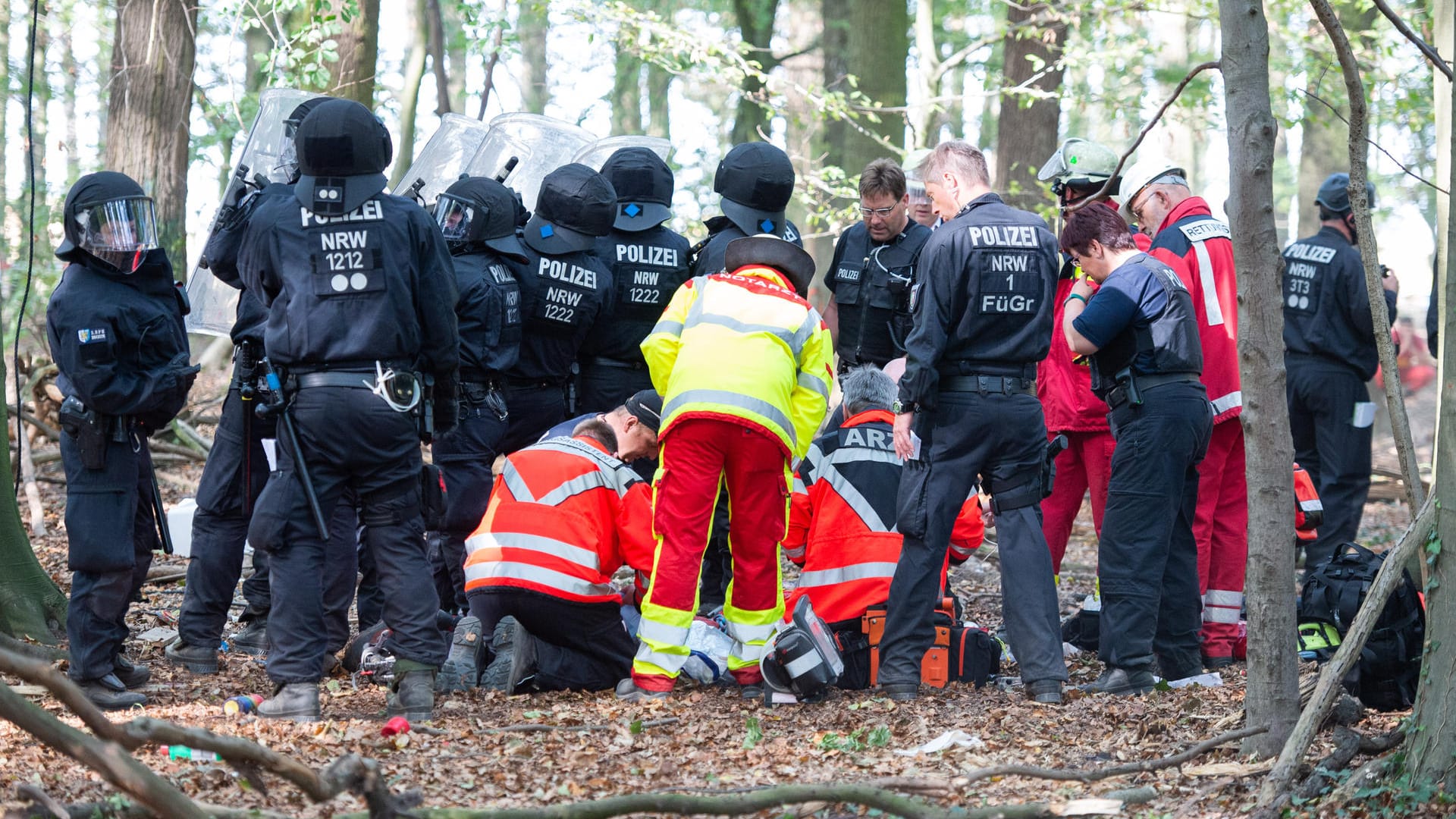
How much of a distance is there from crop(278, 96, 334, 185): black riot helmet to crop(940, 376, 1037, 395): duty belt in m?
2.75

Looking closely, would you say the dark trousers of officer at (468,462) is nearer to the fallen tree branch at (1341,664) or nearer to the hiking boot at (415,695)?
the hiking boot at (415,695)

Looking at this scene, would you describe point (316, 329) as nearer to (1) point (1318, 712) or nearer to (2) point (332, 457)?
(2) point (332, 457)

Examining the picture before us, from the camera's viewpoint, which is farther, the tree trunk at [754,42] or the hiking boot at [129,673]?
the tree trunk at [754,42]

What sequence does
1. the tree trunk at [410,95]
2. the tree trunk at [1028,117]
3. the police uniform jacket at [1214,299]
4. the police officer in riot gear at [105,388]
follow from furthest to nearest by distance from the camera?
the tree trunk at [410,95], the tree trunk at [1028,117], the police uniform jacket at [1214,299], the police officer in riot gear at [105,388]

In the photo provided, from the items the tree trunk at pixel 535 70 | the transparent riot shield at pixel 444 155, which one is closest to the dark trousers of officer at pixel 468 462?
the transparent riot shield at pixel 444 155

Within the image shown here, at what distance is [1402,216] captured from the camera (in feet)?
131

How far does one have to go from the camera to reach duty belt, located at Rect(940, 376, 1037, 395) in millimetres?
5328

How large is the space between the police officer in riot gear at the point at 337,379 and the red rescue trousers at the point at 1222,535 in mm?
3465

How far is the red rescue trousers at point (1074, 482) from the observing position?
6.34 metres

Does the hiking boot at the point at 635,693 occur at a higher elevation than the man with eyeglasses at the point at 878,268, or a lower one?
lower

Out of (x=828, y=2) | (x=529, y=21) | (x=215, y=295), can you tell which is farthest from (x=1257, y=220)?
(x=529, y=21)

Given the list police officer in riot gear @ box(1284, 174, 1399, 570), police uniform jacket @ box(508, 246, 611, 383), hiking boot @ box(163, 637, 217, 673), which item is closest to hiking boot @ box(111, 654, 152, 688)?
hiking boot @ box(163, 637, 217, 673)

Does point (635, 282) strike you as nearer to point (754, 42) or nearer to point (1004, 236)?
point (1004, 236)

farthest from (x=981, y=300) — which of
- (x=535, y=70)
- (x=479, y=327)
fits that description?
(x=535, y=70)
